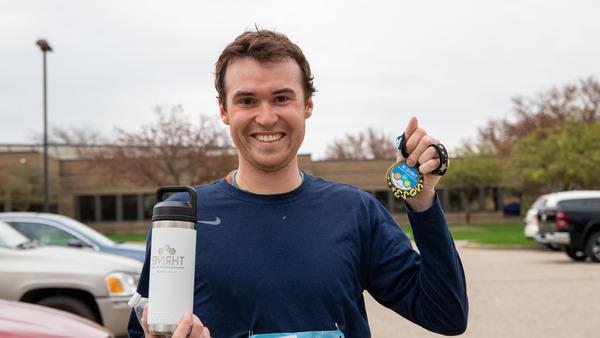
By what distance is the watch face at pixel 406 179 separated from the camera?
226 centimetres

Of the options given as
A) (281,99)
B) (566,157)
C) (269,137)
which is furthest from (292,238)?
(566,157)

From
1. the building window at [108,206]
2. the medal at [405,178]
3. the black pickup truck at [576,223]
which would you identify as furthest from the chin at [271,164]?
the building window at [108,206]

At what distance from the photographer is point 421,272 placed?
8.11 feet

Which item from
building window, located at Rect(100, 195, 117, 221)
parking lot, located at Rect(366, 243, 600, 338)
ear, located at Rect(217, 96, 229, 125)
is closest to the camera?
ear, located at Rect(217, 96, 229, 125)

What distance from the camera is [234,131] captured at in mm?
2590

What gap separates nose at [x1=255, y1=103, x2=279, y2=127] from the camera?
8.29ft

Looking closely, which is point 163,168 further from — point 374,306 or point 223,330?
point 223,330

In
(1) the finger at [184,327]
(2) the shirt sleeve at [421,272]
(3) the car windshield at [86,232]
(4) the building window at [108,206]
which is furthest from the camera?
(4) the building window at [108,206]

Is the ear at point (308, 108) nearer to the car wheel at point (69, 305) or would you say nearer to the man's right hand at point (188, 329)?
the man's right hand at point (188, 329)

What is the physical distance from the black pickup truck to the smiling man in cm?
1829

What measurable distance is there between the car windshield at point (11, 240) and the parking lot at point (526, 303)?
13.8 feet

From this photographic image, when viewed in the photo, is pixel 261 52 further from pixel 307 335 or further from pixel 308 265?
pixel 307 335

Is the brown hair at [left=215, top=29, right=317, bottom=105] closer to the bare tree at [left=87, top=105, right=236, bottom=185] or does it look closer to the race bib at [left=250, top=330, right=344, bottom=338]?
the race bib at [left=250, top=330, right=344, bottom=338]

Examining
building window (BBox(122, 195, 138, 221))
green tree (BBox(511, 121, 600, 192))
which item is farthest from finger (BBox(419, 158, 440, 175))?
building window (BBox(122, 195, 138, 221))
